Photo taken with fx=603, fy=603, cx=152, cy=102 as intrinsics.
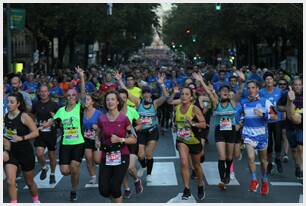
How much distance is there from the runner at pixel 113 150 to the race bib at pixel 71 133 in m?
1.17

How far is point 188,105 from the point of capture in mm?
8273

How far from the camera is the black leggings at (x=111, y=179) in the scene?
6797 mm

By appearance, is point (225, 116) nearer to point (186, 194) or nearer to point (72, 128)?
point (186, 194)

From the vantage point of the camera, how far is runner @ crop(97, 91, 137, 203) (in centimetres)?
681

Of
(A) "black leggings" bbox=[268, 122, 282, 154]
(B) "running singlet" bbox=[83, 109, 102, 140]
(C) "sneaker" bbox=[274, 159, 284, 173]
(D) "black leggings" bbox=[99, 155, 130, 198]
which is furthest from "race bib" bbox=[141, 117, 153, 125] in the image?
(D) "black leggings" bbox=[99, 155, 130, 198]

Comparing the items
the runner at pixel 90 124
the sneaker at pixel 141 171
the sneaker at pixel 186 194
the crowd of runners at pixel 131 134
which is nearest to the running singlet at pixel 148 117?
the crowd of runners at pixel 131 134

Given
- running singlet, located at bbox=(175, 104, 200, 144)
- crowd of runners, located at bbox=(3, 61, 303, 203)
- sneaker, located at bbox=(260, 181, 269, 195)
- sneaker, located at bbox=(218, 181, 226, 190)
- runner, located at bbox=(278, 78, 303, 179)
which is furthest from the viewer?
runner, located at bbox=(278, 78, 303, 179)

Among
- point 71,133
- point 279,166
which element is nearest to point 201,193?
point 71,133

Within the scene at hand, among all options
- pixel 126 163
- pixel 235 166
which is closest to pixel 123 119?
pixel 126 163

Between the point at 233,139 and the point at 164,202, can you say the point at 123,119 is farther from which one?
the point at 233,139

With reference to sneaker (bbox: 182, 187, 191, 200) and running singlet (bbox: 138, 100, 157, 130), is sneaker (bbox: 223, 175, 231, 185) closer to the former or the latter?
sneaker (bbox: 182, 187, 191, 200)

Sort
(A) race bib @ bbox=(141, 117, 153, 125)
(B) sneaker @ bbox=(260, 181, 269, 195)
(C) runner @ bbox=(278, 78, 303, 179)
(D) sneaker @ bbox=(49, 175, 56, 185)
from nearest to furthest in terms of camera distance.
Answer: (B) sneaker @ bbox=(260, 181, 269, 195)
(C) runner @ bbox=(278, 78, 303, 179)
(D) sneaker @ bbox=(49, 175, 56, 185)
(A) race bib @ bbox=(141, 117, 153, 125)

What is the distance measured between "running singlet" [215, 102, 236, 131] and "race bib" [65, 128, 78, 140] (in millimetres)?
2307

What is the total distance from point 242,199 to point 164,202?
1079 millimetres
